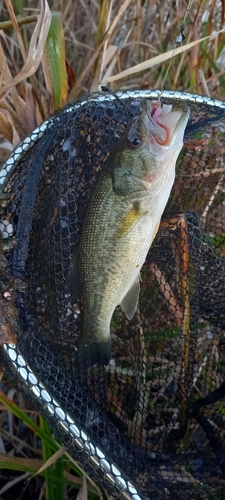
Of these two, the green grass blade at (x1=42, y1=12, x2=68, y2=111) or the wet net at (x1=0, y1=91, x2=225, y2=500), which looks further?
the green grass blade at (x1=42, y1=12, x2=68, y2=111)

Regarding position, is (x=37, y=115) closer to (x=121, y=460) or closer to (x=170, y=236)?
(x=170, y=236)

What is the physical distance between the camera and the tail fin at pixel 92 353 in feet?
5.68

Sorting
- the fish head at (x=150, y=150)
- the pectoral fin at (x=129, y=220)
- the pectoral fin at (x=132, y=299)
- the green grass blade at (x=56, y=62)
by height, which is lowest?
the pectoral fin at (x=132, y=299)

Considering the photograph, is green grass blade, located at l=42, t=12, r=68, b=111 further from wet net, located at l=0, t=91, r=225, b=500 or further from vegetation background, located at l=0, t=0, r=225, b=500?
wet net, located at l=0, t=91, r=225, b=500

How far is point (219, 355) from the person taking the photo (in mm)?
2193

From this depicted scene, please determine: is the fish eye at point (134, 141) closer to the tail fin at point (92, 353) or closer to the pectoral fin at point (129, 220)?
the pectoral fin at point (129, 220)

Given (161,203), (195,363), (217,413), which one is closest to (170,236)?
(161,203)

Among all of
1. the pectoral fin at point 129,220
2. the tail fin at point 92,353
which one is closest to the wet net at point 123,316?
the tail fin at point 92,353

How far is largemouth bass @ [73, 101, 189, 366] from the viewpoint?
1.53 metres

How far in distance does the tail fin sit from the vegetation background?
0.28 meters

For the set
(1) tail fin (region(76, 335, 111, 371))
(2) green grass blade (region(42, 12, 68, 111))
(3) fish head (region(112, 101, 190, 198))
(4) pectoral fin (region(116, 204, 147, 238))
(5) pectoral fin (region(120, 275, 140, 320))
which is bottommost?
(1) tail fin (region(76, 335, 111, 371))

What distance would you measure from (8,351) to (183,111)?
92 centimetres

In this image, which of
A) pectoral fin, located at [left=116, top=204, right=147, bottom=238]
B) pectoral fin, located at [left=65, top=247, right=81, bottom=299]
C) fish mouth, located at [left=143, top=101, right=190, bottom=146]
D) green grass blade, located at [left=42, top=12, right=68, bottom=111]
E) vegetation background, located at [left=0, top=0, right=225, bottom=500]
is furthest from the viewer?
green grass blade, located at [left=42, top=12, right=68, bottom=111]

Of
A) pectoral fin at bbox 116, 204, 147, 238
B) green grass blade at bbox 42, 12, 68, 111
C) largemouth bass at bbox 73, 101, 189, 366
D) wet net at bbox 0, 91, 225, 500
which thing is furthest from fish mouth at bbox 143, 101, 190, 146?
green grass blade at bbox 42, 12, 68, 111
